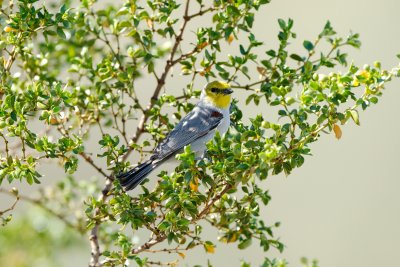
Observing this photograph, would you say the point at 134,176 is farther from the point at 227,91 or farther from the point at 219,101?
the point at 219,101

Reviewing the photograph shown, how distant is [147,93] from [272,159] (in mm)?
15986

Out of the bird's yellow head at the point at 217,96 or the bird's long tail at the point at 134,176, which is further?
the bird's yellow head at the point at 217,96

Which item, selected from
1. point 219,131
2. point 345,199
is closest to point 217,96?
point 219,131

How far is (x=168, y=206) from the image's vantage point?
3.88 metres

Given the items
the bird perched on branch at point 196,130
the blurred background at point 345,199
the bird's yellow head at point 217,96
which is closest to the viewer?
the bird perched on branch at point 196,130

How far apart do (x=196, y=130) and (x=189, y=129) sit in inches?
6.7

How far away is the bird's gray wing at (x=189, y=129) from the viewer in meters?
5.07

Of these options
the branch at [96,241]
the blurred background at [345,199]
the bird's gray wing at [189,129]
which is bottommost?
the branch at [96,241]

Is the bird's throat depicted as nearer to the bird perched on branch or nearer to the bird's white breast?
the bird perched on branch

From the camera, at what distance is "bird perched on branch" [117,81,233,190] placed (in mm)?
4732

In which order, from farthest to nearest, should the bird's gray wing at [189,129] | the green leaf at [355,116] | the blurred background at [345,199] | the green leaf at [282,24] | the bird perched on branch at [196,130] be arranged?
the blurred background at [345,199]
the bird's gray wing at [189,129]
the bird perched on branch at [196,130]
the green leaf at [282,24]
the green leaf at [355,116]

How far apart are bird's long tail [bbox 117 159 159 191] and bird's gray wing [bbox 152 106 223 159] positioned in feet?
0.43

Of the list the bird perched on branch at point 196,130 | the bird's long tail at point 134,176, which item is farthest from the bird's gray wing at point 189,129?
the bird's long tail at point 134,176

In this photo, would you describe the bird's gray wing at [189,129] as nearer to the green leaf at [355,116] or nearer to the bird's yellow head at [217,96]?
the bird's yellow head at [217,96]
